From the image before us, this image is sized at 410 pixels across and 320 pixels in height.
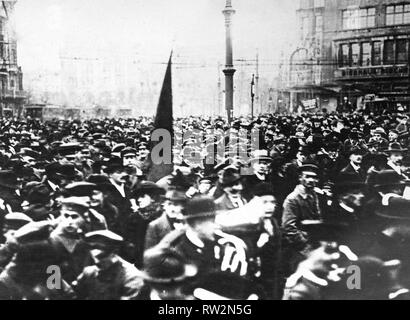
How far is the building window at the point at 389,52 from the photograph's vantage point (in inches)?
183

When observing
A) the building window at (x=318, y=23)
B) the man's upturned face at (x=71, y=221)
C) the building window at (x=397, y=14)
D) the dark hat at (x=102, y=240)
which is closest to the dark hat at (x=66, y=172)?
the man's upturned face at (x=71, y=221)

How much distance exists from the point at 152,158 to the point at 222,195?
0.91 m

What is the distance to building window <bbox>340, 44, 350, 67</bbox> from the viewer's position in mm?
4787

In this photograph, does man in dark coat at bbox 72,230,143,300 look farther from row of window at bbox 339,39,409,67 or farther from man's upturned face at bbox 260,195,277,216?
row of window at bbox 339,39,409,67

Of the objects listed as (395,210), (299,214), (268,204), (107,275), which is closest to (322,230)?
(299,214)

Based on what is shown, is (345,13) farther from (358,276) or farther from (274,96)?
(358,276)

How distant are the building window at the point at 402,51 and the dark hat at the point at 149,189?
2781 mm

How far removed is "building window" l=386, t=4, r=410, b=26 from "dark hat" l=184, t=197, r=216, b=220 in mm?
2630

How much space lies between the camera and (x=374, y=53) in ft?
15.6

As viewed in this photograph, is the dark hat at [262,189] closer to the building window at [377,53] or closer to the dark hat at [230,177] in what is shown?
the dark hat at [230,177]

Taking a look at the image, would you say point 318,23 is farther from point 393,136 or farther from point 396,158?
point 396,158

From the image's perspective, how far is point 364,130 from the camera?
4.88m

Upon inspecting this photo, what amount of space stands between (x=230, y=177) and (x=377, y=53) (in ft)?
6.78
